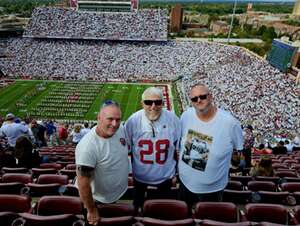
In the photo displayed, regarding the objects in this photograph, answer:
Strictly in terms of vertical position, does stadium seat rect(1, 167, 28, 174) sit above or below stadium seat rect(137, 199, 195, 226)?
below

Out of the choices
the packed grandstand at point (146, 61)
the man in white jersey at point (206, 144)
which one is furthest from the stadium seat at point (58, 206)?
the packed grandstand at point (146, 61)

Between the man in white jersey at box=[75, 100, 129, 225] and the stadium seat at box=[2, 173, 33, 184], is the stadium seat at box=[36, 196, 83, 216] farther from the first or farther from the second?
the stadium seat at box=[2, 173, 33, 184]

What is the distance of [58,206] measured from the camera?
141 inches

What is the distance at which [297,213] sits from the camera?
144 inches

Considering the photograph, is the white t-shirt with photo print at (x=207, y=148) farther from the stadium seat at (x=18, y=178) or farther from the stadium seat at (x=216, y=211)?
the stadium seat at (x=18, y=178)

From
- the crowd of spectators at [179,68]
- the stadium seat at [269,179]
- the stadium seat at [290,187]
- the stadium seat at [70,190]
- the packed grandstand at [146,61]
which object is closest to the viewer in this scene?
the stadium seat at [70,190]

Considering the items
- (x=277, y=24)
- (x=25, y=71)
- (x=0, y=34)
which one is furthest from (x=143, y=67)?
(x=277, y=24)

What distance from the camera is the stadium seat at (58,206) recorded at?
3.54 m

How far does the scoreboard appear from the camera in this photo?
3325cm

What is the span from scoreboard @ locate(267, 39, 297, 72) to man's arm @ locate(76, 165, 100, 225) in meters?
33.7

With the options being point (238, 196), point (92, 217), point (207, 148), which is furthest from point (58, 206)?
point (238, 196)

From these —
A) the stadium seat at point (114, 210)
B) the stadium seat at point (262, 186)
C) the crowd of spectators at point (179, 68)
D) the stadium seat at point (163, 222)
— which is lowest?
the crowd of spectators at point (179, 68)

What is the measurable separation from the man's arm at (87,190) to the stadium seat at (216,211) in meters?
1.11

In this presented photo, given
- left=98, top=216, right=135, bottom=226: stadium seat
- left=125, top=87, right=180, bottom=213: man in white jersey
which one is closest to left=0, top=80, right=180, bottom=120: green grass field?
left=125, top=87, right=180, bottom=213: man in white jersey
